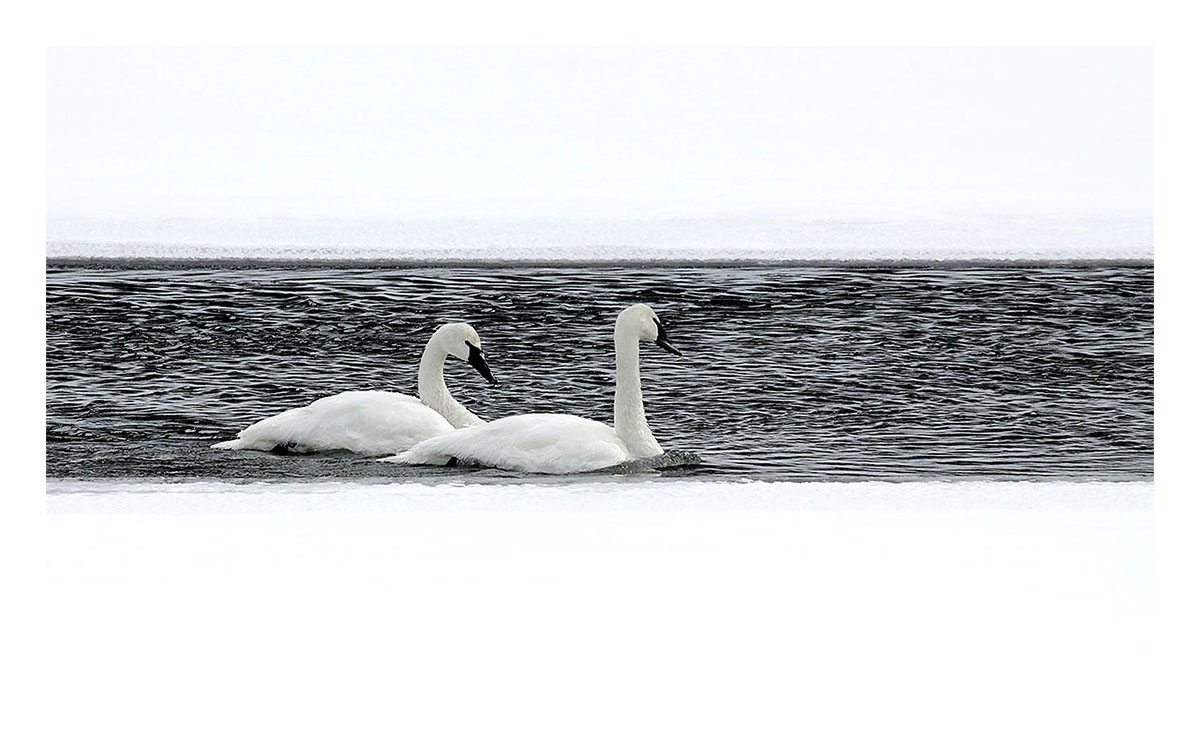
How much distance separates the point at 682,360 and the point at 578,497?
2.52 m

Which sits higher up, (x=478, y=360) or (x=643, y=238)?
(x=643, y=238)

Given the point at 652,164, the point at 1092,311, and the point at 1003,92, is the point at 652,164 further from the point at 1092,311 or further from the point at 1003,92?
the point at 1092,311

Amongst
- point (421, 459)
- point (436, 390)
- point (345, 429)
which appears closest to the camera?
point (421, 459)

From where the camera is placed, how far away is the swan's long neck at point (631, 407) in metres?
7.26

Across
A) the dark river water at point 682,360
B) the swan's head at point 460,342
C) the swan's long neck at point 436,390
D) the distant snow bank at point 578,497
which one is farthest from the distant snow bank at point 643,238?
the distant snow bank at point 578,497

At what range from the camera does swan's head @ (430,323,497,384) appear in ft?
26.2

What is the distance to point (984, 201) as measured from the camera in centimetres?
814

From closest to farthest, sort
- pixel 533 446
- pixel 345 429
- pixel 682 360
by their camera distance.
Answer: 1. pixel 533 446
2. pixel 345 429
3. pixel 682 360

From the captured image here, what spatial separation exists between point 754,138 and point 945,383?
152cm

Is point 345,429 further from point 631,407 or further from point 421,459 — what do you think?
point 631,407

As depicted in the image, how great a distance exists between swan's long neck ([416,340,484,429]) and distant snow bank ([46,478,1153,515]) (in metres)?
1.13

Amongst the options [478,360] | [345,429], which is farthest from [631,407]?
[345,429]

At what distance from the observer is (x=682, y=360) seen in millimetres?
9086

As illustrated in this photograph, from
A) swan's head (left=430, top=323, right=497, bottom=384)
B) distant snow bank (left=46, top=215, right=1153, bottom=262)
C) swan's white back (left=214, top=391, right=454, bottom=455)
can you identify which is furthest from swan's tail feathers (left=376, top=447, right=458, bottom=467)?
distant snow bank (left=46, top=215, right=1153, bottom=262)
